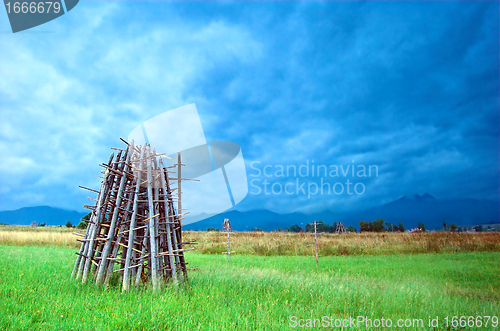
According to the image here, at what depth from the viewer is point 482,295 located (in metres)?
9.16

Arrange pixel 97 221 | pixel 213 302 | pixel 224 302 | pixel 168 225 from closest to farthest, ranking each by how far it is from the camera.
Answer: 1. pixel 213 302
2. pixel 224 302
3. pixel 168 225
4. pixel 97 221

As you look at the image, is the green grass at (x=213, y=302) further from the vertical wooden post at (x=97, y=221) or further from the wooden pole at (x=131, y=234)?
the vertical wooden post at (x=97, y=221)

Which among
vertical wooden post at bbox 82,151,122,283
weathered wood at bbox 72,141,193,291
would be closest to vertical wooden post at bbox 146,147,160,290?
weathered wood at bbox 72,141,193,291

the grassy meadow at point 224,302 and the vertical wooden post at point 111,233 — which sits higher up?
the vertical wooden post at point 111,233

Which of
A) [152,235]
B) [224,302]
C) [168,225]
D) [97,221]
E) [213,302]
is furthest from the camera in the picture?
[97,221]

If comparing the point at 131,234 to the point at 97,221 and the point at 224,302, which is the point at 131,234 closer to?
the point at 97,221

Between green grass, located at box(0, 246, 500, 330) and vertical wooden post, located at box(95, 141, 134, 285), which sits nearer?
green grass, located at box(0, 246, 500, 330)

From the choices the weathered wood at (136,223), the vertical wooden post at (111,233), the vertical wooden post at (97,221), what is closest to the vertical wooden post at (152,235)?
the weathered wood at (136,223)

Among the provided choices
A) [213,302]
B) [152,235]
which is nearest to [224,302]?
[213,302]

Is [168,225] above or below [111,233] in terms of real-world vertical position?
above

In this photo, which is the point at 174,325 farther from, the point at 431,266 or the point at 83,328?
the point at 431,266

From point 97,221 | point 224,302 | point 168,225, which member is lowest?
point 224,302

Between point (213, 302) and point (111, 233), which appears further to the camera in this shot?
point (111, 233)

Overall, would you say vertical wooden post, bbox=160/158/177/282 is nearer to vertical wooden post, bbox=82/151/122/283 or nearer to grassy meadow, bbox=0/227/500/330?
grassy meadow, bbox=0/227/500/330
